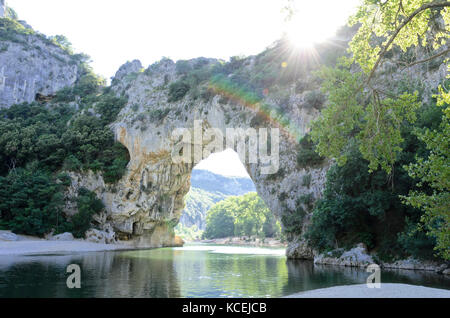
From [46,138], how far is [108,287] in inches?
1294

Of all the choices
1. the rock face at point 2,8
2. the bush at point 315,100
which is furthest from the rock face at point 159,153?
the rock face at point 2,8

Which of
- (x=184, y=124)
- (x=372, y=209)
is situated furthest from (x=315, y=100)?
(x=184, y=124)

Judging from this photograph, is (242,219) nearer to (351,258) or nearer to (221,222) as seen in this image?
(221,222)

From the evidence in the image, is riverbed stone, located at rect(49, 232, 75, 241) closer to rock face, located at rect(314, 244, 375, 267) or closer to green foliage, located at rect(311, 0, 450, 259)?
rock face, located at rect(314, 244, 375, 267)

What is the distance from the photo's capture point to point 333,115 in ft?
27.1

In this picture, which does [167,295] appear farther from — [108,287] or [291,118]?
[291,118]

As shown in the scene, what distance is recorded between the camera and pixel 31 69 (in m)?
53.9

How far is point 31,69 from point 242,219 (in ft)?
163

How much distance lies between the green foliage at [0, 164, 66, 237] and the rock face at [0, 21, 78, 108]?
25.0m

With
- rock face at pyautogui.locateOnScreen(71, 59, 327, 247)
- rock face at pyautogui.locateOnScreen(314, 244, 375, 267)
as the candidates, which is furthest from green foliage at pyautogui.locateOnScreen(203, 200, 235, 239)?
rock face at pyautogui.locateOnScreen(314, 244, 375, 267)

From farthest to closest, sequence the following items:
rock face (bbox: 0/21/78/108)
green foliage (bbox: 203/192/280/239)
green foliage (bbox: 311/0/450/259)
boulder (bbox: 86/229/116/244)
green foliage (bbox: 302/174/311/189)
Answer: green foliage (bbox: 203/192/280/239), rock face (bbox: 0/21/78/108), boulder (bbox: 86/229/116/244), green foliage (bbox: 302/174/311/189), green foliage (bbox: 311/0/450/259)

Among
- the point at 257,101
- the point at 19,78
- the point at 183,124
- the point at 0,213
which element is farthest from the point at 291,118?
the point at 19,78

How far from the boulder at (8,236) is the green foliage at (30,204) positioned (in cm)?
112

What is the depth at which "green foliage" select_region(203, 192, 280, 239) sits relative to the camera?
68062 millimetres
